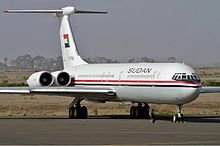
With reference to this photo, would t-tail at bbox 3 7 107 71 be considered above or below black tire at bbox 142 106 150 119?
above

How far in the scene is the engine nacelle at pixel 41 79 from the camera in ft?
118

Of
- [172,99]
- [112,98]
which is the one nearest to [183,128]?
[172,99]

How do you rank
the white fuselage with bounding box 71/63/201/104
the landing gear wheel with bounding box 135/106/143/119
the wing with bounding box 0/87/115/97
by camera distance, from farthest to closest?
the landing gear wheel with bounding box 135/106/143/119
the wing with bounding box 0/87/115/97
the white fuselage with bounding box 71/63/201/104

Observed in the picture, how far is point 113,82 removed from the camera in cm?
3450

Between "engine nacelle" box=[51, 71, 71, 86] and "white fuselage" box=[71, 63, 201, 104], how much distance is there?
0.53 metres

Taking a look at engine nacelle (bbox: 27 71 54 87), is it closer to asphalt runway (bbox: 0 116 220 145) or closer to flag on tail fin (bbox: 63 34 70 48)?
flag on tail fin (bbox: 63 34 70 48)

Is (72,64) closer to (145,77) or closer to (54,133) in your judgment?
(145,77)

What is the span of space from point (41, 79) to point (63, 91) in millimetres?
3562

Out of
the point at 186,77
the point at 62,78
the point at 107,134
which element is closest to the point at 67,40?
the point at 62,78

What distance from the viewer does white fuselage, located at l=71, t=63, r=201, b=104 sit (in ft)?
97.8

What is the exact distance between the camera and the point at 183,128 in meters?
26.2

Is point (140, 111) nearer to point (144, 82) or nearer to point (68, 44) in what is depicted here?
point (144, 82)

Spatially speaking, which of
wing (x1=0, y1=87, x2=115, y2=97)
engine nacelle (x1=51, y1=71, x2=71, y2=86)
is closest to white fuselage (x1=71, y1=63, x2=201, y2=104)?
engine nacelle (x1=51, y1=71, x2=71, y2=86)

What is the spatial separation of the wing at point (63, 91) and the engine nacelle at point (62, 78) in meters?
3.31
